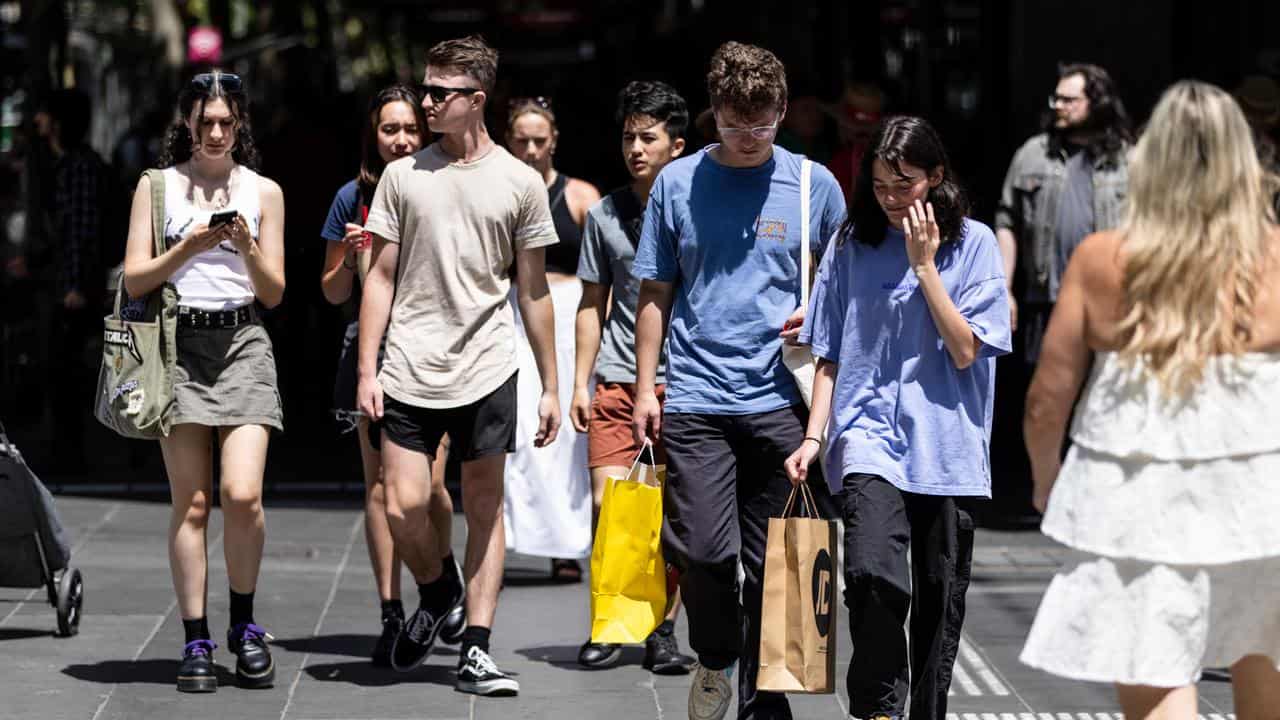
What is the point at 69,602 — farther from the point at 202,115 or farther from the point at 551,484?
the point at 551,484

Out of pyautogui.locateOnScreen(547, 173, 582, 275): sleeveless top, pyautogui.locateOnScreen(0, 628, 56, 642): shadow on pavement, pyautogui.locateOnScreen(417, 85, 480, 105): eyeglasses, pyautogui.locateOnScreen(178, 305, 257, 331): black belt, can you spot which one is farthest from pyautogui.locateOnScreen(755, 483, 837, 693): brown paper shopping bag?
pyautogui.locateOnScreen(0, 628, 56, 642): shadow on pavement

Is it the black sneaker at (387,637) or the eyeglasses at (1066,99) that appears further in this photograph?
the eyeglasses at (1066,99)

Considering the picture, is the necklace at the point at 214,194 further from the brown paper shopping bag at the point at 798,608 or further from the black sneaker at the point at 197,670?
the brown paper shopping bag at the point at 798,608

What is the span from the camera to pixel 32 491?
24.5ft

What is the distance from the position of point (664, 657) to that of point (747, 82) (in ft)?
7.21

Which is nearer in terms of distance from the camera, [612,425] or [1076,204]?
[612,425]

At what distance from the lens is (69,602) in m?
7.54

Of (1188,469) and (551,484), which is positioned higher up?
(1188,469)

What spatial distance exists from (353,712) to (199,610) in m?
0.65

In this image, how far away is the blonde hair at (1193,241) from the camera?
13.6 ft

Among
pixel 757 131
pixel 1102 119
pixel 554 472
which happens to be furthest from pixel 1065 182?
pixel 757 131

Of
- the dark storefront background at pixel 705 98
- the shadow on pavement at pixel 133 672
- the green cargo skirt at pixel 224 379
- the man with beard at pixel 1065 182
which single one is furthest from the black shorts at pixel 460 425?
the man with beard at pixel 1065 182

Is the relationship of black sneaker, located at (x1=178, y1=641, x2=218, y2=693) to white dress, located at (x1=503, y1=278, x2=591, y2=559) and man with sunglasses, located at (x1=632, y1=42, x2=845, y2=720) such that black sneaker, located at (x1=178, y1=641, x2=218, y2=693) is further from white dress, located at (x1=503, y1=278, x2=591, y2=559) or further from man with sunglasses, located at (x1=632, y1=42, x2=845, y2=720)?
white dress, located at (x1=503, y1=278, x2=591, y2=559)

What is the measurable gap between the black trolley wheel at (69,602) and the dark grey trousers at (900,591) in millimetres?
3194
